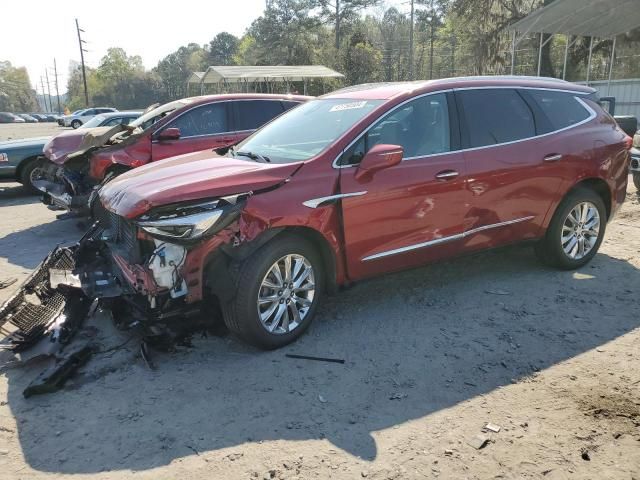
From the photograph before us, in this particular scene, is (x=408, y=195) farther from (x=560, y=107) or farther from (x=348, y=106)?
(x=560, y=107)

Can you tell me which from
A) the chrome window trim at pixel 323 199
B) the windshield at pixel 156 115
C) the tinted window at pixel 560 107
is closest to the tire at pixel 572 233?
the tinted window at pixel 560 107

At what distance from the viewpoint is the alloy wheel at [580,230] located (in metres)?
5.30

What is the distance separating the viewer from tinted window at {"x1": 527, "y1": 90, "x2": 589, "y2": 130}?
16.8 feet

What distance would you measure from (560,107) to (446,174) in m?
1.73

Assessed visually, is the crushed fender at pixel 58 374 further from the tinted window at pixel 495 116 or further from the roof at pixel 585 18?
the roof at pixel 585 18

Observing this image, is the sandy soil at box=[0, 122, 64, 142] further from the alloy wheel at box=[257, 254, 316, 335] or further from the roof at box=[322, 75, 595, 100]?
the alloy wheel at box=[257, 254, 316, 335]

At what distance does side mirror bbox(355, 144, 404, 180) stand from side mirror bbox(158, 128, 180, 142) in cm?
449

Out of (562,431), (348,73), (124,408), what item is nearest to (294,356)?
(124,408)

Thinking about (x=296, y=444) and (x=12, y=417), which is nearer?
(x=296, y=444)

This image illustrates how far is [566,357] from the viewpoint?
149 inches

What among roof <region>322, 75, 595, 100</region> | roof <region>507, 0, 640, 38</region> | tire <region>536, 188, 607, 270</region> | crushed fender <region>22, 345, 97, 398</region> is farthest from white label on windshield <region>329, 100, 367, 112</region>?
roof <region>507, 0, 640, 38</region>

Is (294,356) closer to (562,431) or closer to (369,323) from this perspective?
(369,323)

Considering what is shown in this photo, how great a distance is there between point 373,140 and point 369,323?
147 centimetres

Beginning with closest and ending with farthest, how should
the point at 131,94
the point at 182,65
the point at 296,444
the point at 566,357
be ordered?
the point at 296,444, the point at 566,357, the point at 131,94, the point at 182,65
